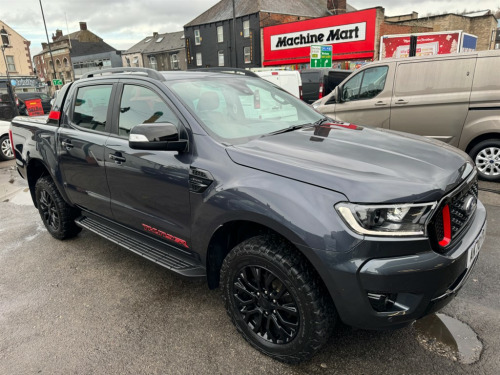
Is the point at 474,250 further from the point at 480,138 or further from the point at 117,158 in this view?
the point at 480,138

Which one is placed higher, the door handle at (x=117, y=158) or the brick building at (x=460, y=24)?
the brick building at (x=460, y=24)

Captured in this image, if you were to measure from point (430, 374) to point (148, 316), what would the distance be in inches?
75.9

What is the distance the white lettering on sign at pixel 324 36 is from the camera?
2625cm

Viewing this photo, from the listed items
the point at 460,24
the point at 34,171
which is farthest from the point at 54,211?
the point at 460,24

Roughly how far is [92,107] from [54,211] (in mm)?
1446

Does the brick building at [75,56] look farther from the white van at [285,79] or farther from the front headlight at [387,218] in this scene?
the front headlight at [387,218]

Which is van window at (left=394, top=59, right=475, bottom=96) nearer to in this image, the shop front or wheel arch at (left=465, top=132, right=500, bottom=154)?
wheel arch at (left=465, top=132, right=500, bottom=154)

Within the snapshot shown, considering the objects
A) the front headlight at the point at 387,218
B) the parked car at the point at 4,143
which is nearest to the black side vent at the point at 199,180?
the front headlight at the point at 387,218

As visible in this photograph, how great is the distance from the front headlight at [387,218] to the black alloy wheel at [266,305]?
58 centimetres

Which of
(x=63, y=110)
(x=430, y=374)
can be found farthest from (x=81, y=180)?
A: (x=430, y=374)

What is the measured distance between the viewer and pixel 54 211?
161 inches

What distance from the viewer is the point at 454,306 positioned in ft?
8.74

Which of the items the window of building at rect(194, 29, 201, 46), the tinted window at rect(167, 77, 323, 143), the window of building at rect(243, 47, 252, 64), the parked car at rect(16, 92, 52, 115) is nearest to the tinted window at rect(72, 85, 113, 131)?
the tinted window at rect(167, 77, 323, 143)

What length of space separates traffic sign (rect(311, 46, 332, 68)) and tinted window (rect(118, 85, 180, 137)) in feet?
49.2
